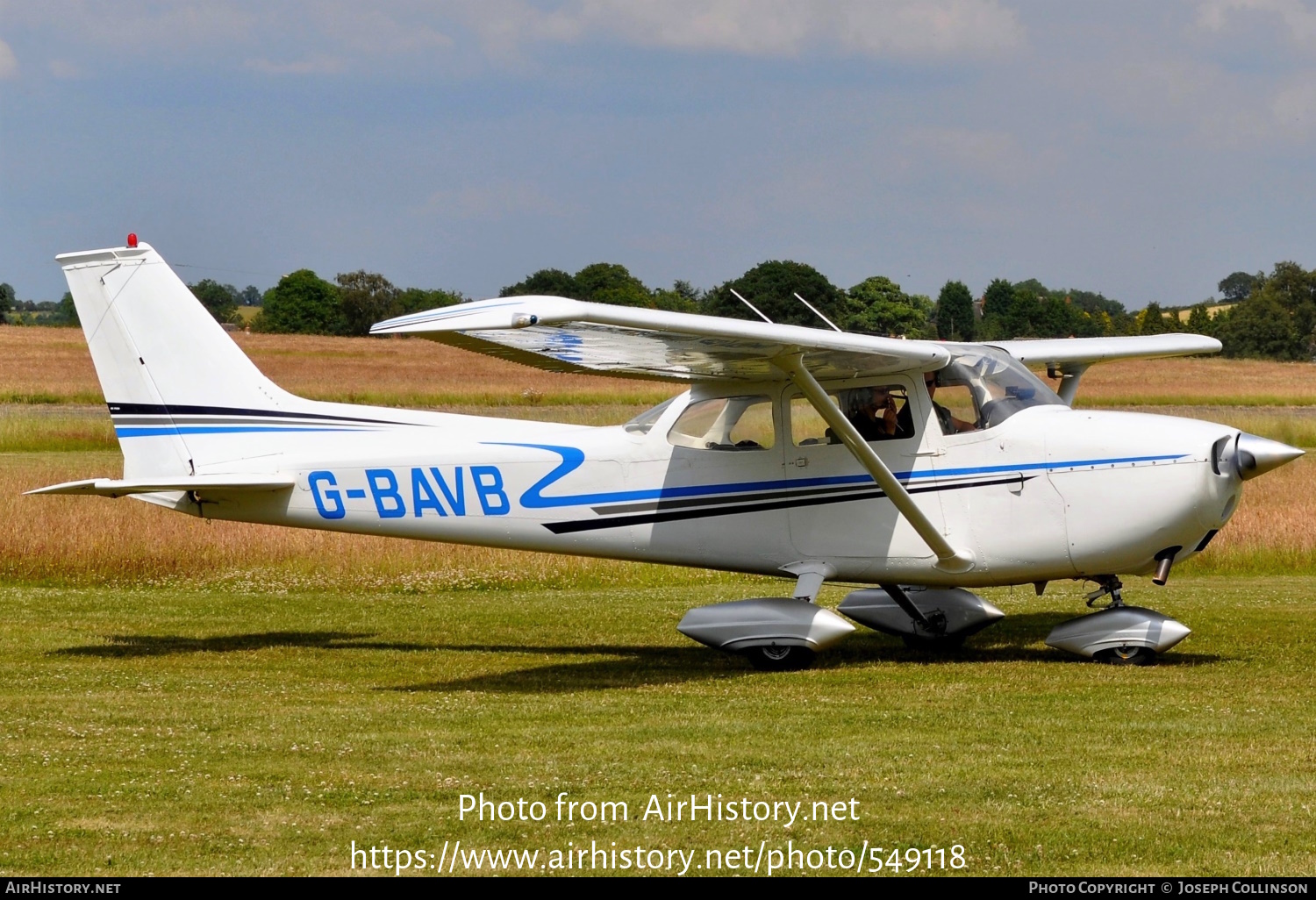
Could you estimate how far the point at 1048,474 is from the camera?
33.7ft

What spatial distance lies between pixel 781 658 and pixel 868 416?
185 cm

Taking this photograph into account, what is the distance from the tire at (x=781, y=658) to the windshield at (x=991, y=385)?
207cm

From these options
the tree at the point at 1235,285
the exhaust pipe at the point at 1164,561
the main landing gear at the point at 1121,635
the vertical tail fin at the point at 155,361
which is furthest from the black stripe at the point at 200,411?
the tree at the point at 1235,285

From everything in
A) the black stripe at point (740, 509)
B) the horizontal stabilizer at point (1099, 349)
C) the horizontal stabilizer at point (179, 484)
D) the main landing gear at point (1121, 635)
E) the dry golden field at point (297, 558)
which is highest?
the horizontal stabilizer at point (1099, 349)

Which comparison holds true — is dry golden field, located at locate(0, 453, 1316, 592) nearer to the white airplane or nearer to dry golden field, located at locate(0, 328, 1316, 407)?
the white airplane

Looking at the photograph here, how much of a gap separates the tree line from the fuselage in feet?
112

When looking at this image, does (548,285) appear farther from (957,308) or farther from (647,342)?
(647,342)

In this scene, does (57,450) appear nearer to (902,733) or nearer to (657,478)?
(657,478)

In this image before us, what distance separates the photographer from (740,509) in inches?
435

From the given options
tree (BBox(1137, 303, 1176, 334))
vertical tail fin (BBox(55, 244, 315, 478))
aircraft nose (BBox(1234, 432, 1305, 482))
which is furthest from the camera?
tree (BBox(1137, 303, 1176, 334))

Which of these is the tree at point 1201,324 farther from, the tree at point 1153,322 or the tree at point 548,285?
the tree at point 548,285

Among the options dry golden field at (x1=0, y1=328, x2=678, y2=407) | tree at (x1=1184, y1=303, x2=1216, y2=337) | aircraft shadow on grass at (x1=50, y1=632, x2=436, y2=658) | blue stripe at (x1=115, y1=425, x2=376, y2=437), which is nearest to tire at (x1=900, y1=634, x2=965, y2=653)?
aircraft shadow on grass at (x1=50, y1=632, x2=436, y2=658)

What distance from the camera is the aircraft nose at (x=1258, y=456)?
378 inches

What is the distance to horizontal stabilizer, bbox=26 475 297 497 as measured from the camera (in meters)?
10.6
